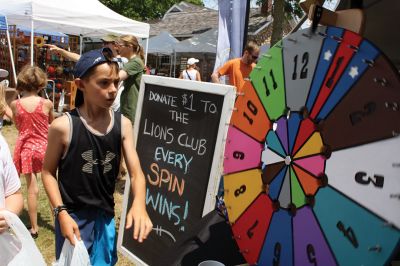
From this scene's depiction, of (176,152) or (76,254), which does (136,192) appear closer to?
(76,254)

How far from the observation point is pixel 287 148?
1505 millimetres

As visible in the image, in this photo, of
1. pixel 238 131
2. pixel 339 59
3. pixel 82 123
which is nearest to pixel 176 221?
pixel 82 123

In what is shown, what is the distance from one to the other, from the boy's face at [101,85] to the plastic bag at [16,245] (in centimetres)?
66

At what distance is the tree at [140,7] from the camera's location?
130ft

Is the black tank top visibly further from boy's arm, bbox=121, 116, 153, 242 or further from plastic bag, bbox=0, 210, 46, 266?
plastic bag, bbox=0, 210, 46, 266

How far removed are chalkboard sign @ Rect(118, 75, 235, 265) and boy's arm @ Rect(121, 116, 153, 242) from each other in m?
0.56

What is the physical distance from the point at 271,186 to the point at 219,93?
102cm

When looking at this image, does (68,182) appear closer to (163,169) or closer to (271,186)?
(163,169)

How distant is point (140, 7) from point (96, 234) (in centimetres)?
4215

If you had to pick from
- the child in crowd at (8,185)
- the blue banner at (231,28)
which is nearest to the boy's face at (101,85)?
the child in crowd at (8,185)

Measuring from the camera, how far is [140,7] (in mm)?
41781

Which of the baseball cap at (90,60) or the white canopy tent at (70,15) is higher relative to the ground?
the white canopy tent at (70,15)

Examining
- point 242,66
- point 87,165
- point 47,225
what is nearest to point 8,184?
point 87,165

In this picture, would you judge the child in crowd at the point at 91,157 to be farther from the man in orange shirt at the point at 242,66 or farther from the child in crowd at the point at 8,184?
the man in orange shirt at the point at 242,66
